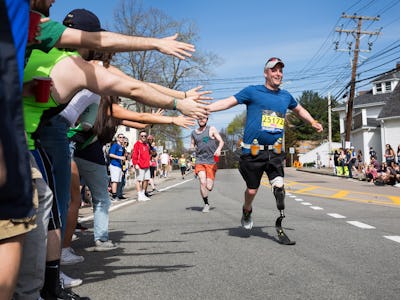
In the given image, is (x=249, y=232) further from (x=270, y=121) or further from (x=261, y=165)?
(x=270, y=121)

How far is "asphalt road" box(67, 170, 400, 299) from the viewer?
3600mm

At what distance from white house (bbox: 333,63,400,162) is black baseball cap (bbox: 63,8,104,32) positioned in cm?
3220

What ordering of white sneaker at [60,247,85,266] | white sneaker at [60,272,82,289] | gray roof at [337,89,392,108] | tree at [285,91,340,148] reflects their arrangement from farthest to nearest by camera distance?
tree at [285,91,340,148], gray roof at [337,89,392,108], white sneaker at [60,247,85,266], white sneaker at [60,272,82,289]

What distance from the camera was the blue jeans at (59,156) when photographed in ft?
10.4

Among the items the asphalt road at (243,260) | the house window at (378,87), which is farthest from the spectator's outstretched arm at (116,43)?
the house window at (378,87)

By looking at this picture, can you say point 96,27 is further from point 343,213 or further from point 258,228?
point 343,213

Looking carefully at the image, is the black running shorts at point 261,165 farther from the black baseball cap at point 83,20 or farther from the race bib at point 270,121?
the black baseball cap at point 83,20

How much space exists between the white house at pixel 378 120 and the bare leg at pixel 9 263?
111 feet

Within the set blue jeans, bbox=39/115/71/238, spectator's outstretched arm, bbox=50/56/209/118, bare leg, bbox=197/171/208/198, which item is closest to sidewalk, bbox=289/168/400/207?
bare leg, bbox=197/171/208/198

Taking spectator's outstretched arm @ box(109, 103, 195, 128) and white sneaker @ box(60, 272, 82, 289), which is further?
white sneaker @ box(60, 272, 82, 289)

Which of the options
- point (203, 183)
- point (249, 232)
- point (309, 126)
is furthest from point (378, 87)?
point (249, 232)

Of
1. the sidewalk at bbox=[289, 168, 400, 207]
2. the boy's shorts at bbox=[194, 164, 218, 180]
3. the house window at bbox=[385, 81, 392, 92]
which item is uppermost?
the house window at bbox=[385, 81, 392, 92]

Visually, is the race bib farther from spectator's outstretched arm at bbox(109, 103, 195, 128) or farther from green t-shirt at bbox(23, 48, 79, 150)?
green t-shirt at bbox(23, 48, 79, 150)

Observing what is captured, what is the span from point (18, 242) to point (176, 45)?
1.55 meters
